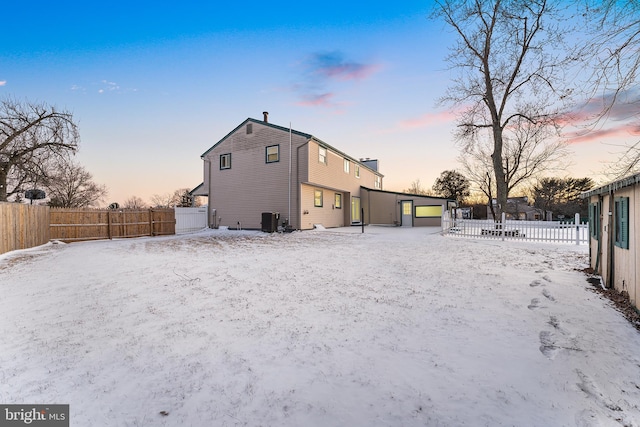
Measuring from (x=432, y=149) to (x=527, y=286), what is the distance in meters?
17.1

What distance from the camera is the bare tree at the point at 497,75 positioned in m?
15.7

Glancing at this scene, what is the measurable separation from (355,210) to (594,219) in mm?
17012

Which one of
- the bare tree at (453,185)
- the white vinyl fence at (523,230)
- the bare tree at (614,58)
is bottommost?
the white vinyl fence at (523,230)

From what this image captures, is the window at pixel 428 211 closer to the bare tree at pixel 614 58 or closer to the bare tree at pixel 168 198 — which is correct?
the bare tree at pixel 614 58

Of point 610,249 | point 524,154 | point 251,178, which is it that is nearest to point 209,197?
point 251,178

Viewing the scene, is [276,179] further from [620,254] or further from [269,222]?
[620,254]

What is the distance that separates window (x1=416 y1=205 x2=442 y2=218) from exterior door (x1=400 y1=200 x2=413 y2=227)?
2.02ft

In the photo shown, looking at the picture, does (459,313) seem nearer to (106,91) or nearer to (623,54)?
(623,54)

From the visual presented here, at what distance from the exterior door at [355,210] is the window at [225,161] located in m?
10.1

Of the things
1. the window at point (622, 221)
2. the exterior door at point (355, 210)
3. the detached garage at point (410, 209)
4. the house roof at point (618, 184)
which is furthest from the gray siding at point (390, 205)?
the window at point (622, 221)

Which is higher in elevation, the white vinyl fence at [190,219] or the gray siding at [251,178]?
the gray siding at [251,178]

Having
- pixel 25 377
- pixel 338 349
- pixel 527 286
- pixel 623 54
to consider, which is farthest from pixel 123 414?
pixel 527 286

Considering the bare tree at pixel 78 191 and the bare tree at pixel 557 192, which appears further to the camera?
the bare tree at pixel 557 192

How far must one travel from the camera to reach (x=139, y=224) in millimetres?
15758
